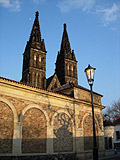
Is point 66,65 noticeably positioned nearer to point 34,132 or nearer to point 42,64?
point 42,64

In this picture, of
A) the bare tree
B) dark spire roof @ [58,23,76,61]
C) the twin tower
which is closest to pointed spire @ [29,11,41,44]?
the twin tower

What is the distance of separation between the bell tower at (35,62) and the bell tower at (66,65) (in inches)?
290

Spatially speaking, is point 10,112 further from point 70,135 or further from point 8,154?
point 70,135

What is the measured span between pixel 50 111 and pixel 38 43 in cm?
3840

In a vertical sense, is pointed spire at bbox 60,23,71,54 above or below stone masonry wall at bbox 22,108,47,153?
above

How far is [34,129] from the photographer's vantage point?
44.7 ft

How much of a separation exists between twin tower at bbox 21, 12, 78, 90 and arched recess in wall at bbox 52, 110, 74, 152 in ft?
83.9

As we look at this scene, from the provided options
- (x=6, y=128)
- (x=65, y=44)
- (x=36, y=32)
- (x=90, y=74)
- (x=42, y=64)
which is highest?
(x=36, y=32)

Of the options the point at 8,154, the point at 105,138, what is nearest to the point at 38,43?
the point at 105,138

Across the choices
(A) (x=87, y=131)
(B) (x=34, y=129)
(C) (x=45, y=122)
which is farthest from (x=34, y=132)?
(A) (x=87, y=131)

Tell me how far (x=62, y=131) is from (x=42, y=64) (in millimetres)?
34155

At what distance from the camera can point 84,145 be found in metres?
17.4

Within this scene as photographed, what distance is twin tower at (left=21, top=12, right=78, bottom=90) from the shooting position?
1755 inches

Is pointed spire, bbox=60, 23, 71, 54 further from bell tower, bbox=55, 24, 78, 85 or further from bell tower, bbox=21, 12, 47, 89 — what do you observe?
bell tower, bbox=21, 12, 47, 89
